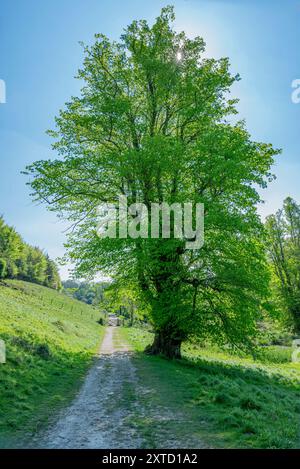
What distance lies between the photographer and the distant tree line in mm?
80812

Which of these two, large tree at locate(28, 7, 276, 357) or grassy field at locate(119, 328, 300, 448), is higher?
large tree at locate(28, 7, 276, 357)

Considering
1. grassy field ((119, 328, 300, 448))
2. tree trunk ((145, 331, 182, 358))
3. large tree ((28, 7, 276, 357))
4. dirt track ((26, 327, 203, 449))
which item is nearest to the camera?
dirt track ((26, 327, 203, 449))

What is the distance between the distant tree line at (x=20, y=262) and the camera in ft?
265

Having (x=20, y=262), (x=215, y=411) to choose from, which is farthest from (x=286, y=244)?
(x=20, y=262)

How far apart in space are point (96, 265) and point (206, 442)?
12.9 m

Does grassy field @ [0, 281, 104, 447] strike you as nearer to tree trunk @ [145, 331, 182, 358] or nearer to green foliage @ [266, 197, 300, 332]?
tree trunk @ [145, 331, 182, 358]

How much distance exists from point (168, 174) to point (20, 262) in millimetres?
93032

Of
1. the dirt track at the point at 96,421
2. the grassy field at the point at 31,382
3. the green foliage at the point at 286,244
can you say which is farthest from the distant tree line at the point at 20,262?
the dirt track at the point at 96,421

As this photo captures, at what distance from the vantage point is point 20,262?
100500mm

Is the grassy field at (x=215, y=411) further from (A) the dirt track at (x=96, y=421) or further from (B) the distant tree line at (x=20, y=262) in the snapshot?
(B) the distant tree line at (x=20, y=262)

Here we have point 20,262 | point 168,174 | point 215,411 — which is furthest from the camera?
point 20,262

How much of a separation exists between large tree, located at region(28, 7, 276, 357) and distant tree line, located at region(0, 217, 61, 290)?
60.3 meters

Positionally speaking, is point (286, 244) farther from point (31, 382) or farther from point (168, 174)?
point (31, 382)

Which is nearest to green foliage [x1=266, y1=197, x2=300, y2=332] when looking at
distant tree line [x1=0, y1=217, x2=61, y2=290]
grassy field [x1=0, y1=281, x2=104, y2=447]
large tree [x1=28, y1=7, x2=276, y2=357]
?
large tree [x1=28, y1=7, x2=276, y2=357]
